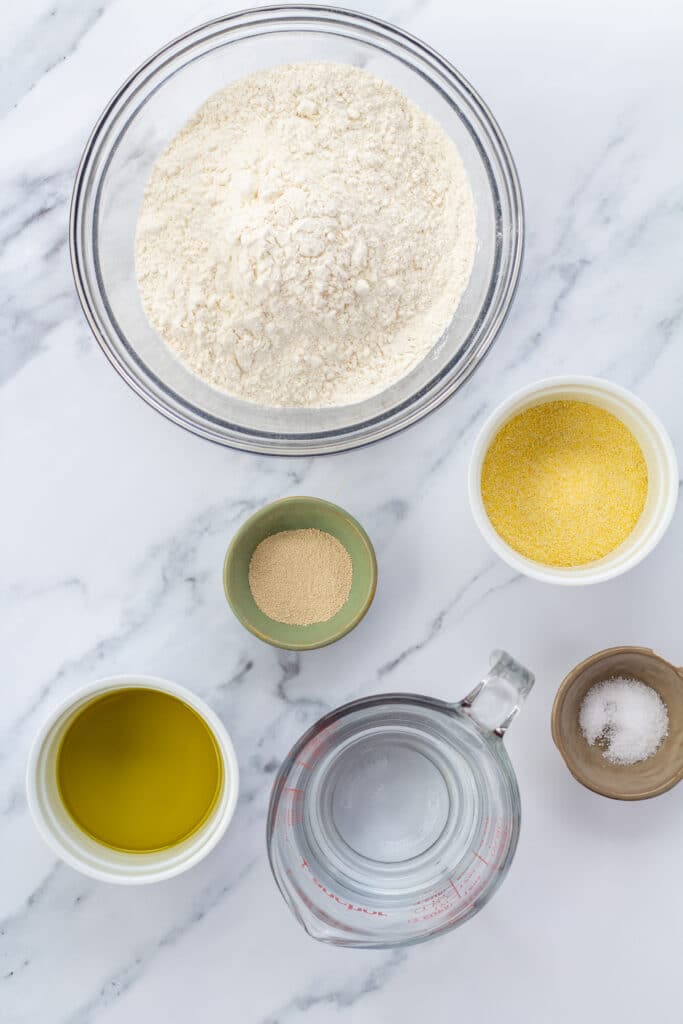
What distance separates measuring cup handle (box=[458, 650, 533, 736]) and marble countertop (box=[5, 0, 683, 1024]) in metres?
0.13

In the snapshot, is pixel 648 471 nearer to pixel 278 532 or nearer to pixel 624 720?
pixel 624 720

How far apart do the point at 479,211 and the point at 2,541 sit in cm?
81

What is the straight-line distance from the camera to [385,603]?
1146 mm

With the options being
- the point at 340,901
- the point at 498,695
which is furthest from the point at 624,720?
the point at 340,901

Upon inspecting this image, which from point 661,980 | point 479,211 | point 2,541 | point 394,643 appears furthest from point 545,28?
point 661,980

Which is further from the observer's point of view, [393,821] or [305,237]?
[393,821]

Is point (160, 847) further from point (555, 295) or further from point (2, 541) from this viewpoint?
point (555, 295)

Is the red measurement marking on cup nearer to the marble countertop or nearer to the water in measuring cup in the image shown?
the water in measuring cup

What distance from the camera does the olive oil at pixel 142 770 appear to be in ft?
3.59

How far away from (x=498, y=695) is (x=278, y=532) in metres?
0.36

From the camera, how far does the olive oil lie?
1.10 metres

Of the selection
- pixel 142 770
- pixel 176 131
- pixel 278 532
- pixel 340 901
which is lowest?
pixel 340 901

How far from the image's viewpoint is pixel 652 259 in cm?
115

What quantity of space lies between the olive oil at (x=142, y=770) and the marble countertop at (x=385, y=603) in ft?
0.20
